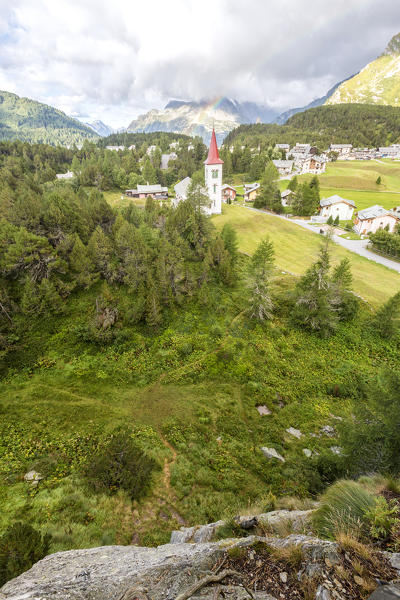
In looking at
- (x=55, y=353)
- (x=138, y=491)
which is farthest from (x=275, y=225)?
(x=138, y=491)

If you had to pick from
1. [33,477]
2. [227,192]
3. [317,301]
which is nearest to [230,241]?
[317,301]

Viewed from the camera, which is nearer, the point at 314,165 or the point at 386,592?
the point at 386,592

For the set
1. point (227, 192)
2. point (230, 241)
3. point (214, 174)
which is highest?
point (214, 174)

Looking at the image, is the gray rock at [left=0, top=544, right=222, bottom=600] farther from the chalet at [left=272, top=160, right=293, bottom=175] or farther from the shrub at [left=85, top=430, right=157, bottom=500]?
the chalet at [left=272, top=160, right=293, bottom=175]

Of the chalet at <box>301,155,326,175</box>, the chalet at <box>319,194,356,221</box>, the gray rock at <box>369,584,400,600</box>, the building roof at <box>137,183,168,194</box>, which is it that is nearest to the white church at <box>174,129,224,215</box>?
the chalet at <box>319,194,356,221</box>

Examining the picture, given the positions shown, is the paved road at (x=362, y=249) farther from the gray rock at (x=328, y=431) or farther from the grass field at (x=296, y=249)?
the gray rock at (x=328, y=431)

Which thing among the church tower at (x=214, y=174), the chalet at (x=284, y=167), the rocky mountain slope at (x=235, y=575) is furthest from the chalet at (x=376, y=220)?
the chalet at (x=284, y=167)

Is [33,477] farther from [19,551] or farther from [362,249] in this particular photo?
[362,249]
